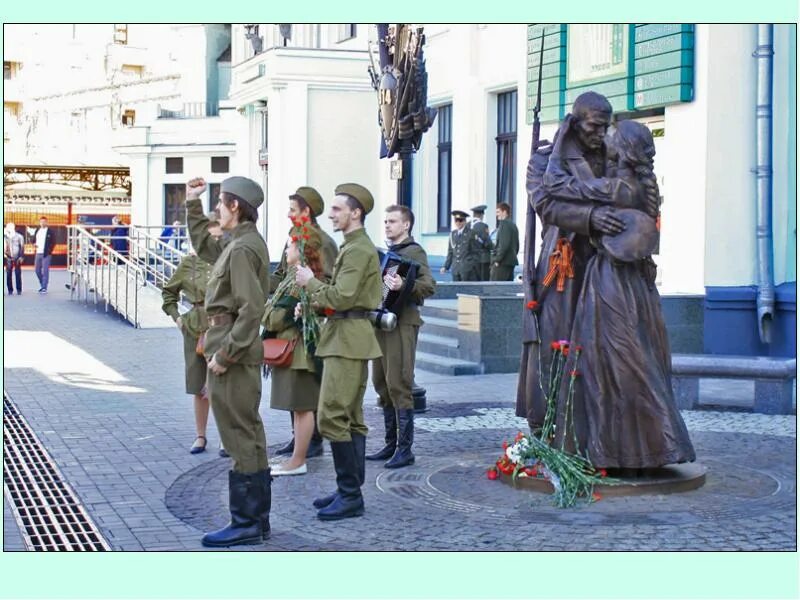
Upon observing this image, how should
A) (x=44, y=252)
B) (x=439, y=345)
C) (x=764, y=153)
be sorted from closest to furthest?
(x=764, y=153), (x=439, y=345), (x=44, y=252)

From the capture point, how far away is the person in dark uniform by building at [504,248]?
56.3 ft

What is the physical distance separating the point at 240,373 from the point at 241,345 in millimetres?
192

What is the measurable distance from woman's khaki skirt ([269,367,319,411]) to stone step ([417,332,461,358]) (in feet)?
20.1

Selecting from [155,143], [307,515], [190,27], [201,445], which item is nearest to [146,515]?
[307,515]

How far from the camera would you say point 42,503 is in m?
7.30

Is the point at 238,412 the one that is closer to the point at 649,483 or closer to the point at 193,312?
the point at 649,483

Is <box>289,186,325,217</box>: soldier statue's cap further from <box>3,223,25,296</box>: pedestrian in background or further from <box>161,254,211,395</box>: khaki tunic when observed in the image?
<box>3,223,25,296</box>: pedestrian in background

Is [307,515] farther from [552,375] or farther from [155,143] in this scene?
[155,143]

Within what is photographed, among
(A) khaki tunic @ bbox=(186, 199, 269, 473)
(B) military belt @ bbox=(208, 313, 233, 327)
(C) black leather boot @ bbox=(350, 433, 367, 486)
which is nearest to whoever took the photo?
(A) khaki tunic @ bbox=(186, 199, 269, 473)

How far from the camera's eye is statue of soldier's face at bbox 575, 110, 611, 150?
731 cm

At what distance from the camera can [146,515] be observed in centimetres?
687

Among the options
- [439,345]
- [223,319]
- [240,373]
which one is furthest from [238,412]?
[439,345]

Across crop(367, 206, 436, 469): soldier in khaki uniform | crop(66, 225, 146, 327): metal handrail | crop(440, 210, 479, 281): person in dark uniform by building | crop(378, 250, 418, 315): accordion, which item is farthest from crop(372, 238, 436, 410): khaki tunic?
crop(66, 225, 146, 327): metal handrail

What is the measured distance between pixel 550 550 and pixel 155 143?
36493mm
